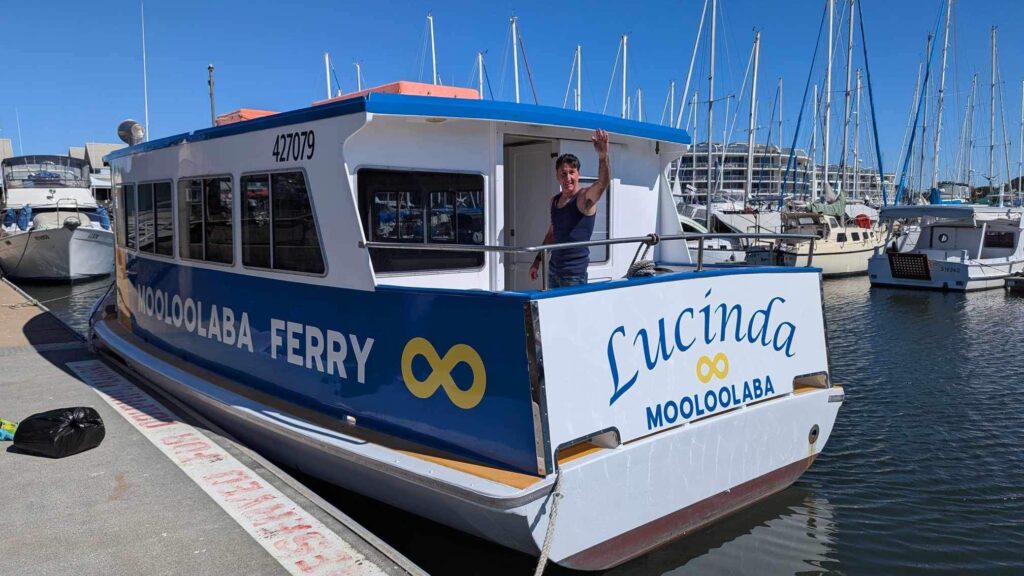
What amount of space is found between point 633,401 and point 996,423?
7.17 m

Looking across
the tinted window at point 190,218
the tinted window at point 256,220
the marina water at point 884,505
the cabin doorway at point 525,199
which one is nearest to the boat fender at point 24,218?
the tinted window at point 190,218

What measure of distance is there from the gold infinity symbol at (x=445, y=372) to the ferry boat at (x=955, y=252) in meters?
24.7

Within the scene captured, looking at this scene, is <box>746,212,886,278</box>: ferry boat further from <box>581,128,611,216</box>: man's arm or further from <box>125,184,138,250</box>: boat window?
<box>581,128,611,216</box>: man's arm

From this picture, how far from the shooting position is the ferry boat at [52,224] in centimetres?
2295

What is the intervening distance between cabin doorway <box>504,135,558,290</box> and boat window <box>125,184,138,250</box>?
4.36m

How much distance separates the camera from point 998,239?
88.1ft

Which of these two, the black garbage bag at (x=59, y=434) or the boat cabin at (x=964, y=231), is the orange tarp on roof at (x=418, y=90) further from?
the boat cabin at (x=964, y=231)

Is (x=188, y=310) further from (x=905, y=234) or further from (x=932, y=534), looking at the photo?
(x=905, y=234)

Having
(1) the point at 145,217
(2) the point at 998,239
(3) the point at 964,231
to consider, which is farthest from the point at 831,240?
(1) the point at 145,217

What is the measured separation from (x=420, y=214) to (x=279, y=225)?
107cm

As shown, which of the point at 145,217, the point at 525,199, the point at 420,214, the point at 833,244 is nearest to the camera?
the point at 420,214

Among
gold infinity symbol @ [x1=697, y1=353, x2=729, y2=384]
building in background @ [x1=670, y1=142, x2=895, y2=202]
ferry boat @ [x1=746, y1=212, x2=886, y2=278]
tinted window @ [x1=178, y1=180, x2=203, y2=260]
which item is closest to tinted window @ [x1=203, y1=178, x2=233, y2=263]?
tinted window @ [x1=178, y1=180, x2=203, y2=260]

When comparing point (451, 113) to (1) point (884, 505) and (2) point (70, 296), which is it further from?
(2) point (70, 296)

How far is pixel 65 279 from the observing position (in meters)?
23.8
